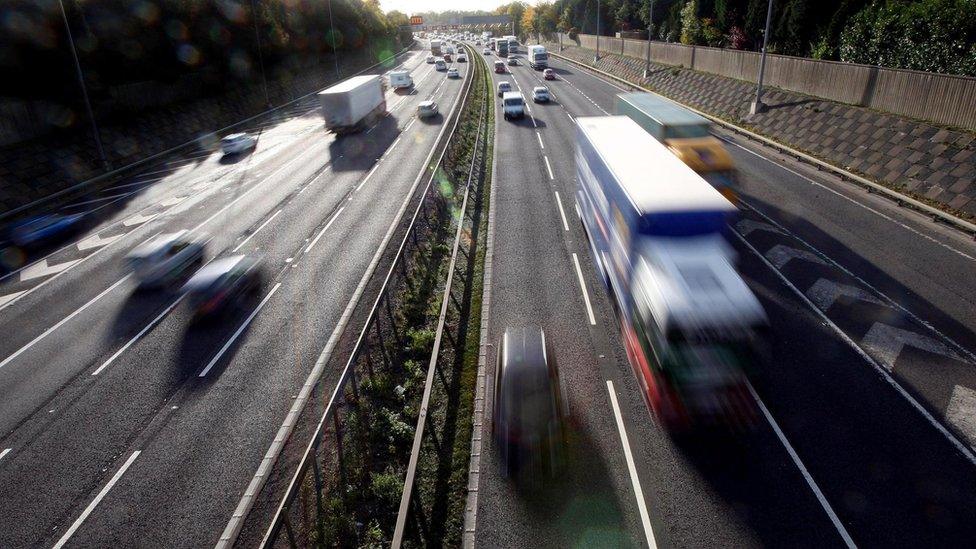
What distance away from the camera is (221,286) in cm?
1753

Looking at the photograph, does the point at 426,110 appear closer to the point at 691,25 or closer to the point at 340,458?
the point at 691,25

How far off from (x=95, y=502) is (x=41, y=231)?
18398mm

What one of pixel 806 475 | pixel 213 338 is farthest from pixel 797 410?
pixel 213 338

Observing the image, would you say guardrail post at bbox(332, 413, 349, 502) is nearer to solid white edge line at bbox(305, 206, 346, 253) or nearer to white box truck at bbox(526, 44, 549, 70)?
solid white edge line at bbox(305, 206, 346, 253)

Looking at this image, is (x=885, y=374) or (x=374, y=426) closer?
(x=374, y=426)

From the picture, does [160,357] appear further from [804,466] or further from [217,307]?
[804,466]

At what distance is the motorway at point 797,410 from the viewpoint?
9727 mm

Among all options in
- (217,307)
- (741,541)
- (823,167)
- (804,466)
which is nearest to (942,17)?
(823,167)

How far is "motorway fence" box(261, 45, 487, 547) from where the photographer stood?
10023mm

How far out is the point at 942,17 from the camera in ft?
95.8

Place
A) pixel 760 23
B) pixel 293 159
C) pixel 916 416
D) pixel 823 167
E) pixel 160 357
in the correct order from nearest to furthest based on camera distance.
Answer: pixel 916 416
pixel 160 357
pixel 823 167
pixel 293 159
pixel 760 23

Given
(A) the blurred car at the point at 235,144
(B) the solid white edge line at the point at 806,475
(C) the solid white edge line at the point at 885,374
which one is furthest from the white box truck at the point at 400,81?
(B) the solid white edge line at the point at 806,475

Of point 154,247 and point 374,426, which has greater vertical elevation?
point 154,247

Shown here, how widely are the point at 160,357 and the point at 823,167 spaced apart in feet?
102
